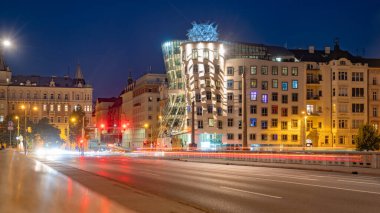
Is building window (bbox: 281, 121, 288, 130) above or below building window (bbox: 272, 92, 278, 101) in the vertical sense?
below

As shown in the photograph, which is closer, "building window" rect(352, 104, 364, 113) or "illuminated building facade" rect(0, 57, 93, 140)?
"building window" rect(352, 104, 364, 113)

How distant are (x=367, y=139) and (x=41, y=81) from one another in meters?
130

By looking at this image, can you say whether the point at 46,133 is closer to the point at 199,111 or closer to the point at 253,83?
the point at 199,111

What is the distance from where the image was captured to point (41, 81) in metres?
184

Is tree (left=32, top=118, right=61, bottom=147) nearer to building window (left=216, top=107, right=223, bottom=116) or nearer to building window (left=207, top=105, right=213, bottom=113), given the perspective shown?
building window (left=207, top=105, right=213, bottom=113)

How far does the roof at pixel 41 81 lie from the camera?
18100 cm

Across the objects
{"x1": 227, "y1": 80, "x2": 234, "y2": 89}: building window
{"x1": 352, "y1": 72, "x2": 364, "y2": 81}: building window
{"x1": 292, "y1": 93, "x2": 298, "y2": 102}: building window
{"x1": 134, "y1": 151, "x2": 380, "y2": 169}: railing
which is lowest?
{"x1": 134, "y1": 151, "x2": 380, "y2": 169}: railing

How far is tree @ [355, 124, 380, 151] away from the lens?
259 feet

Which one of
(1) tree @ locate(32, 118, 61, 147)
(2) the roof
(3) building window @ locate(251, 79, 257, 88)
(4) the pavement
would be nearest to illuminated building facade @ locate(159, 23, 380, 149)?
(3) building window @ locate(251, 79, 257, 88)

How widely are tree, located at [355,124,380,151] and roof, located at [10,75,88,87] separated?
412 feet

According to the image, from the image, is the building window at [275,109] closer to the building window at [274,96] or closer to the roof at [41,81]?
the building window at [274,96]

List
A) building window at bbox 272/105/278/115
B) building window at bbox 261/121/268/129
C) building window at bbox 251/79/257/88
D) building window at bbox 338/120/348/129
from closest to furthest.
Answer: building window at bbox 338/120/348/129 < building window at bbox 251/79/257/88 < building window at bbox 261/121/268/129 < building window at bbox 272/105/278/115

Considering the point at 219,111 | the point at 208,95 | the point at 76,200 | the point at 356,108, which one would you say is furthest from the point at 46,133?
the point at 76,200

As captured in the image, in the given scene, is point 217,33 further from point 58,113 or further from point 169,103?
point 58,113
